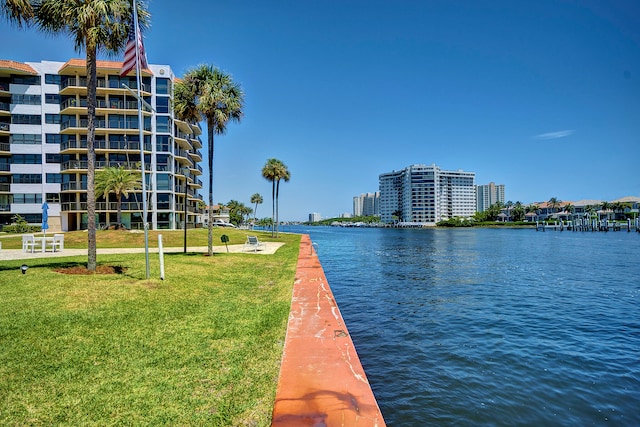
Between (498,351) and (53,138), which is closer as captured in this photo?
(498,351)

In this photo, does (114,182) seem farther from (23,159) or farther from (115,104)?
(23,159)

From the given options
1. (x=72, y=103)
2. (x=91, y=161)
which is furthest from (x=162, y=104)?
(x=91, y=161)

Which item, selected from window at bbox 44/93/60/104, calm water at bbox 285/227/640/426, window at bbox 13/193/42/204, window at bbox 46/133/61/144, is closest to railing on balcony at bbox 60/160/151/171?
window at bbox 46/133/61/144

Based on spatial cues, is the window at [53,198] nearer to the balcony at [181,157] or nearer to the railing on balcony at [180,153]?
the balcony at [181,157]

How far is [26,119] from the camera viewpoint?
45.4 meters

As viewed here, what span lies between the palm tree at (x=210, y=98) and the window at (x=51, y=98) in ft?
120

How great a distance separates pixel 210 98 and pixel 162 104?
104ft

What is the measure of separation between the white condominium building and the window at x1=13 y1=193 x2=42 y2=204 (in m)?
0.11

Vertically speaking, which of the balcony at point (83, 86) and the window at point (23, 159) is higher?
the balcony at point (83, 86)

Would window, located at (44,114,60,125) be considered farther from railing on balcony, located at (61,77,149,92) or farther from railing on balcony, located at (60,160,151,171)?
railing on balcony, located at (60,160,151,171)

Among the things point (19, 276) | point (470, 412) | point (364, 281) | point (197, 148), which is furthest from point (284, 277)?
point (197, 148)

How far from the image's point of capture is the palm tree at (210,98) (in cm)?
1984

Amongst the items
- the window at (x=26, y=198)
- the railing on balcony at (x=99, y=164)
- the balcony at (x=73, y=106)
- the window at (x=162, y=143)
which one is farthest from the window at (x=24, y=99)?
the window at (x=162, y=143)

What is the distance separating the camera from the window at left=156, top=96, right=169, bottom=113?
4617cm
